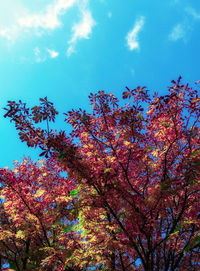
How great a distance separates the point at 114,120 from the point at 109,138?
20.9 inches

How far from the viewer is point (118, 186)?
5.06 meters

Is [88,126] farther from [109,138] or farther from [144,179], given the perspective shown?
[144,179]

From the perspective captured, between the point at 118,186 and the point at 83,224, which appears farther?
the point at 83,224

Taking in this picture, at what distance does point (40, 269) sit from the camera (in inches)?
339

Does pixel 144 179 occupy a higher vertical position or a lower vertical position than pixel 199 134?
lower

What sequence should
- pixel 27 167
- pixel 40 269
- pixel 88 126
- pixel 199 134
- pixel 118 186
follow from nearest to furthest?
pixel 118 186
pixel 88 126
pixel 199 134
pixel 40 269
pixel 27 167

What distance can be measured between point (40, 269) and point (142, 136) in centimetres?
783

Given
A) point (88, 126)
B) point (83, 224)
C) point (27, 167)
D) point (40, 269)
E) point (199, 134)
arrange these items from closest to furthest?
point (88, 126)
point (199, 134)
point (83, 224)
point (40, 269)
point (27, 167)

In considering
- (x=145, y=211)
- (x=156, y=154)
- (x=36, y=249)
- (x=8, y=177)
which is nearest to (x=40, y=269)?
(x=36, y=249)

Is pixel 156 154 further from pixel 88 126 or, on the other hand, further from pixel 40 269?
pixel 40 269

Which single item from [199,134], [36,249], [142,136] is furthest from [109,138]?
[36,249]

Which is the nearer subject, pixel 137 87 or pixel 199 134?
pixel 137 87

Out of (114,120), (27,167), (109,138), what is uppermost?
(27,167)

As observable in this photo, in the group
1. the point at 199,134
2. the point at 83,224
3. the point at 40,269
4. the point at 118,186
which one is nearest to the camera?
the point at 118,186
